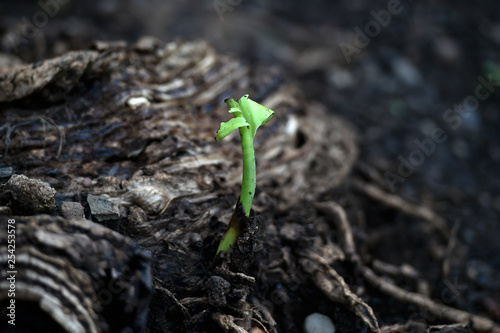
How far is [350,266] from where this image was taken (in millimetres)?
2000

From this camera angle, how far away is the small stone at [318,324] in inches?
69.4

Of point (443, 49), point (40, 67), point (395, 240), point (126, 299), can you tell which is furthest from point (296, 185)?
point (443, 49)

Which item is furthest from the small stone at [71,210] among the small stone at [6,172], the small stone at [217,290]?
the small stone at [217,290]

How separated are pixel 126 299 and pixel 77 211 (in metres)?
0.52

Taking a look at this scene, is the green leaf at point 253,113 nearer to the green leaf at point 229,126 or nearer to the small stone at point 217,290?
the green leaf at point 229,126

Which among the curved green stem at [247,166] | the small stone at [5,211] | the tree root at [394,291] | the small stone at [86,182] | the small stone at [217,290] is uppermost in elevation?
the small stone at [86,182]

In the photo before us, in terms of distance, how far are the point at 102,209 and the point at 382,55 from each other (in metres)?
3.28

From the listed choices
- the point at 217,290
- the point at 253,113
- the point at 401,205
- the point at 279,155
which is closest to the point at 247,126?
the point at 253,113

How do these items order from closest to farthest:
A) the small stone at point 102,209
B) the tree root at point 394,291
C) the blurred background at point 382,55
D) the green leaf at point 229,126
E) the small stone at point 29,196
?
the green leaf at point 229,126 < the small stone at point 29,196 < the small stone at point 102,209 < the tree root at point 394,291 < the blurred background at point 382,55

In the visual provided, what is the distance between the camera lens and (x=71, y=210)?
5.06ft

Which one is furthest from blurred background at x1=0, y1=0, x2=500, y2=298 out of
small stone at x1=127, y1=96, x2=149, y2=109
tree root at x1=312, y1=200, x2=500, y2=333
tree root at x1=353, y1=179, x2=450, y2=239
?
small stone at x1=127, y1=96, x2=149, y2=109

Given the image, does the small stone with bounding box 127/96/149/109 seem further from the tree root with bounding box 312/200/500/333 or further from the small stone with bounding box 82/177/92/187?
the tree root with bounding box 312/200/500/333

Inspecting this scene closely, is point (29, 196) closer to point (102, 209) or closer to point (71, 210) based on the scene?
point (71, 210)

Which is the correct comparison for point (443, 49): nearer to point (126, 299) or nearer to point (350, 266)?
point (350, 266)
